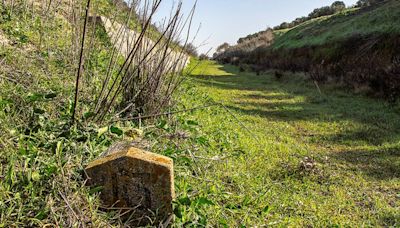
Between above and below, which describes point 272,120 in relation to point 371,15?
below

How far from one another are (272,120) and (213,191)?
5021 millimetres

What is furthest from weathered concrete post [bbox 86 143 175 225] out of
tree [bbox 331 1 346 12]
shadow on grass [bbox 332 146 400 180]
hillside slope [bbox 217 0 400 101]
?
tree [bbox 331 1 346 12]

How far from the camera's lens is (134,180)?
2279mm

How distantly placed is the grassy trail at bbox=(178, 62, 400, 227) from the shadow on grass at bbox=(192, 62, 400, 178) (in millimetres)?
16

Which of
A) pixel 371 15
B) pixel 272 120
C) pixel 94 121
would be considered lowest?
pixel 272 120

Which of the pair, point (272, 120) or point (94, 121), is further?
point (272, 120)

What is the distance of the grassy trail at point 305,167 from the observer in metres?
3.25

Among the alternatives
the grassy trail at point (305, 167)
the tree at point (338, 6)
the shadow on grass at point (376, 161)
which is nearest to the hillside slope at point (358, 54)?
the grassy trail at point (305, 167)

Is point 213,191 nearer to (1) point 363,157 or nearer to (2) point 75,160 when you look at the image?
(2) point 75,160

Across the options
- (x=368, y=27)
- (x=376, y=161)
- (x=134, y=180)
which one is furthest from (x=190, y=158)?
(x=368, y=27)

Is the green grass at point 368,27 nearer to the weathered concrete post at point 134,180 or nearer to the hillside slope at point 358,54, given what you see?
the hillside slope at point 358,54

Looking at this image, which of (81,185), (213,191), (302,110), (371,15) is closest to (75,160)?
(81,185)

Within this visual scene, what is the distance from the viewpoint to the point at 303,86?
13.5 meters

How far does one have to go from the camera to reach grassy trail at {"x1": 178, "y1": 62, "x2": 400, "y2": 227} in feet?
10.7
